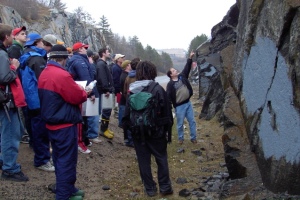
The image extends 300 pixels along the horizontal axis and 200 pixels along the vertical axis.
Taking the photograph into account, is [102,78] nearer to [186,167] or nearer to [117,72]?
[117,72]

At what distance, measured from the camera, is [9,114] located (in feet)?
16.8

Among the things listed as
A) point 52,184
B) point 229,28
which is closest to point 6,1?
point 229,28

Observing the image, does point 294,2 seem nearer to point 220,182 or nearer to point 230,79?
point 220,182

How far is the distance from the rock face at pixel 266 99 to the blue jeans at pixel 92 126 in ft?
9.74

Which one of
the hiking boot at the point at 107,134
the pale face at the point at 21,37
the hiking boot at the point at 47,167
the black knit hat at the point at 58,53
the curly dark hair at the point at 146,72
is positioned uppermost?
the pale face at the point at 21,37

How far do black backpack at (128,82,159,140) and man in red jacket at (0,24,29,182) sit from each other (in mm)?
1652

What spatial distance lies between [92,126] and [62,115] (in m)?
3.47

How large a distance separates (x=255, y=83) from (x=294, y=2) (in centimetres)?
164

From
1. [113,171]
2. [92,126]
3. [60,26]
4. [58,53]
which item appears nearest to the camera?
[58,53]

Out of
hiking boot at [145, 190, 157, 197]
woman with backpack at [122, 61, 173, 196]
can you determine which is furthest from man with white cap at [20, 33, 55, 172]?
hiking boot at [145, 190, 157, 197]

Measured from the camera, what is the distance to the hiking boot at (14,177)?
524 cm

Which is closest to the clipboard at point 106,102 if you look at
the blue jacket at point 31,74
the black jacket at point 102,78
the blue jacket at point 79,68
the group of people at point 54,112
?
the black jacket at point 102,78

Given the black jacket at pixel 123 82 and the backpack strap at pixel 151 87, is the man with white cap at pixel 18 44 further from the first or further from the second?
the black jacket at pixel 123 82

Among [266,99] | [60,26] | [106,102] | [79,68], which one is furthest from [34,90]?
[60,26]
